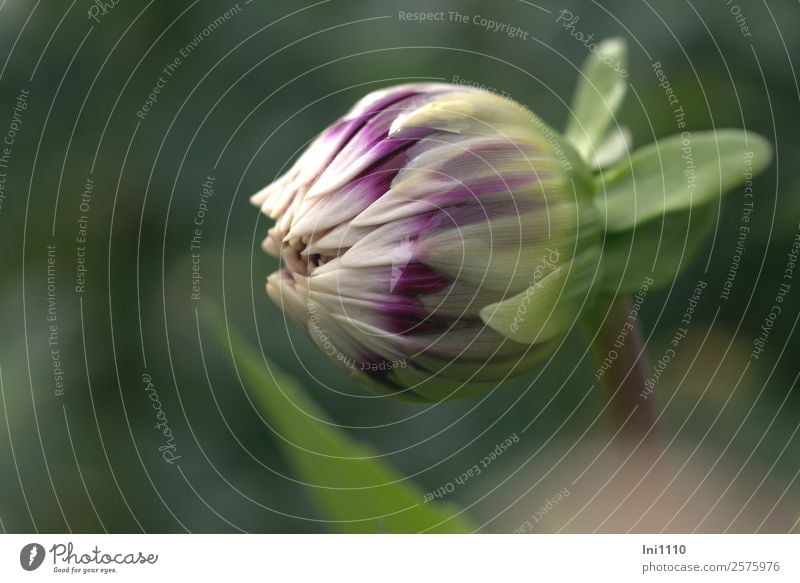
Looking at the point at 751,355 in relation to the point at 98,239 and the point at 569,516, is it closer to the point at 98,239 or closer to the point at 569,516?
the point at 569,516

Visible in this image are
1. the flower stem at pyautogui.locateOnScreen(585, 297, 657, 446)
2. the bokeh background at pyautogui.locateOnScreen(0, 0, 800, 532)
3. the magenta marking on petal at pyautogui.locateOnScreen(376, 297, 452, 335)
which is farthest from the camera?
the bokeh background at pyautogui.locateOnScreen(0, 0, 800, 532)

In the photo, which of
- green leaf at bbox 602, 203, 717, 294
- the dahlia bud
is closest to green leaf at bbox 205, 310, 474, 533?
the dahlia bud

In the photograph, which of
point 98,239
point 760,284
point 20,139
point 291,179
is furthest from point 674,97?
point 20,139

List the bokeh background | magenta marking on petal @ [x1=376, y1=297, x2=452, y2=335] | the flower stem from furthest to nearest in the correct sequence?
the bokeh background
the flower stem
magenta marking on petal @ [x1=376, y1=297, x2=452, y2=335]

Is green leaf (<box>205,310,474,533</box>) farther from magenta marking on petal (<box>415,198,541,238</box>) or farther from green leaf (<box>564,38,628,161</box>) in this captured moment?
green leaf (<box>564,38,628,161</box>)

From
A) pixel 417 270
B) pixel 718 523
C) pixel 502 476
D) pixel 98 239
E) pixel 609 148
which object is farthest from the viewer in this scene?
pixel 98 239

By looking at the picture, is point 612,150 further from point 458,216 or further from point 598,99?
point 458,216
